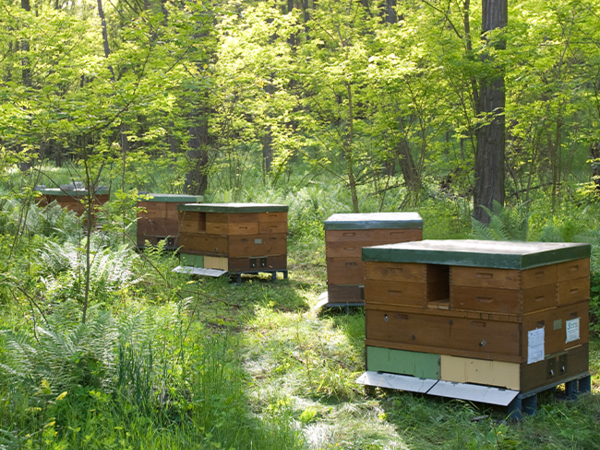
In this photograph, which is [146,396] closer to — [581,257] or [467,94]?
[581,257]

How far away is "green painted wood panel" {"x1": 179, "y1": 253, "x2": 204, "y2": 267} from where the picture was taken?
891 cm

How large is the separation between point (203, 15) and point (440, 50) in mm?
6459

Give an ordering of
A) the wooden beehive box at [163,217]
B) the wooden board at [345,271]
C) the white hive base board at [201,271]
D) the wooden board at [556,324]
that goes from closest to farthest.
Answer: the wooden board at [556,324], the wooden board at [345,271], the white hive base board at [201,271], the wooden beehive box at [163,217]

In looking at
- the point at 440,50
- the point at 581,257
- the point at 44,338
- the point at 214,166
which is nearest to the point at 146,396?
the point at 44,338

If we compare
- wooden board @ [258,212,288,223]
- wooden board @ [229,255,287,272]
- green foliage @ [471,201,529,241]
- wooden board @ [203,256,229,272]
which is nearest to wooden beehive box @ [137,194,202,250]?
wooden board @ [203,256,229,272]

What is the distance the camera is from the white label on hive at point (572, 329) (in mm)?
4168

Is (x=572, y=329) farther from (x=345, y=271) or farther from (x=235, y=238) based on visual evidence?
(x=235, y=238)

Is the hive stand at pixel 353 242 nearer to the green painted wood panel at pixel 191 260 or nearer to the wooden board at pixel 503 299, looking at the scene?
the wooden board at pixel 503 299

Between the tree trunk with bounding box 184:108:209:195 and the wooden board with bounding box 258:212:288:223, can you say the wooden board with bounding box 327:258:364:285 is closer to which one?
the wooden board with bounding box 258:212:288:223

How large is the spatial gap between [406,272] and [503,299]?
2.35 ft

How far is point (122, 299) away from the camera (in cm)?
646

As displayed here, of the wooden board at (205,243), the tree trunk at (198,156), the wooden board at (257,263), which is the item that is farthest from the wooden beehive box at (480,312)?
the tree trunk at (198,156)

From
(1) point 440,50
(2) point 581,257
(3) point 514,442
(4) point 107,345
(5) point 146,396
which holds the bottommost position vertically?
(3) point 514,442

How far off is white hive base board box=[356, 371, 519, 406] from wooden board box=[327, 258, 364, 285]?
2407mm
